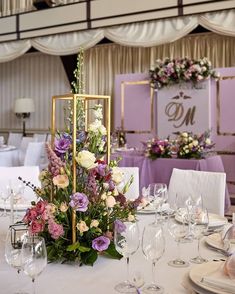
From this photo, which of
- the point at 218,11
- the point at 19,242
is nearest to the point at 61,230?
the point at 19,242

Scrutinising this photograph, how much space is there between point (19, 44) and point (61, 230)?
794cm

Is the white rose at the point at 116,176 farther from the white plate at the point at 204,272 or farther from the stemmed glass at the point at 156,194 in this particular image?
the stemmed glass at the point at 156,194

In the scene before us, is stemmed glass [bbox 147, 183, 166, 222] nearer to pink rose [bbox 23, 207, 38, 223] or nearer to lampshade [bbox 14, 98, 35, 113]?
pink rose [bbox 23, 207, 38, 223]

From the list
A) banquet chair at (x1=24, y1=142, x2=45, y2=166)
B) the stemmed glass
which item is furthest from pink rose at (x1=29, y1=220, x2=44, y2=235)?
banquet chair at (x1=24, y1=142, x2=45, y2=166)

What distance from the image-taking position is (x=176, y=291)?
4.91 ft

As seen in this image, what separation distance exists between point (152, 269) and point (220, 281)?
0.87 feet

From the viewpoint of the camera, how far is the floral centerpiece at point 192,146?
18.1 feet

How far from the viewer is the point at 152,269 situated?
1.59m

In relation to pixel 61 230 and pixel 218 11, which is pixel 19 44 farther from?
pixel 61 230

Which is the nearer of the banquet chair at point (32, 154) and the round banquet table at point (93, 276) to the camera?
the round banquet table at point (93, 276)

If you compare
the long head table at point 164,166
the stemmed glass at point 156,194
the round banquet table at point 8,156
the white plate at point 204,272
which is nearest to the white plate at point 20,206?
the stemmed glass at point 156,194

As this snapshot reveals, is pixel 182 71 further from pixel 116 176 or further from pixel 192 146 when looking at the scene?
pixel 116 176

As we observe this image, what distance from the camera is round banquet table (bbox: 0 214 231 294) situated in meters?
1.51

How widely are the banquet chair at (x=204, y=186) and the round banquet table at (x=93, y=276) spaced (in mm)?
1086
